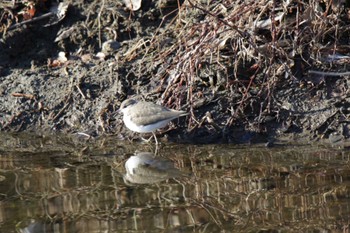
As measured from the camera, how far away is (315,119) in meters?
9.48

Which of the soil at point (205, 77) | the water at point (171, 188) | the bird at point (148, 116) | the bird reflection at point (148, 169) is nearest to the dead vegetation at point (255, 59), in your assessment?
the soil at point (205, 77)

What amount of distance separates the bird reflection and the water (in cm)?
1

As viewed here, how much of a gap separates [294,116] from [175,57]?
1.68m

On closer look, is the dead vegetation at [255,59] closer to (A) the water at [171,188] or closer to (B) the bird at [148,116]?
(B) the bird at [148,116]

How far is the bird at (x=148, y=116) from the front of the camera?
920 centimetres

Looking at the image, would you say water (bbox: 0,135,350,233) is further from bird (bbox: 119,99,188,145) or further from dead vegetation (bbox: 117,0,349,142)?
dead vegetation (bbox: 117,0,349,142)

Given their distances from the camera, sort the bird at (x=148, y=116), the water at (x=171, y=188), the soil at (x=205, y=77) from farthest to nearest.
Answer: the soil at (x=205, y=77) < the bird at (x=148, y=116) < the water at (x=171, y=188)

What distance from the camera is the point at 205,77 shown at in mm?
10078

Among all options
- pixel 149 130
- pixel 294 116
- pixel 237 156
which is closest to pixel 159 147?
pixel 149 130

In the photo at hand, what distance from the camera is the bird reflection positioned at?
8.08 m

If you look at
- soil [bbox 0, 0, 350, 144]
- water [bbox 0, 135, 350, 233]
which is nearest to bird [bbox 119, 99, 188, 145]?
water [bbox 0, 135, 350, 233]

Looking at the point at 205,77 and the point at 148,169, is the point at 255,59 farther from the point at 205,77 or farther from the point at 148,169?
the point at 148,169

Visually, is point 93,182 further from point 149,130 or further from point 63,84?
point 63,84

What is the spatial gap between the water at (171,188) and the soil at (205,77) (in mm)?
452
